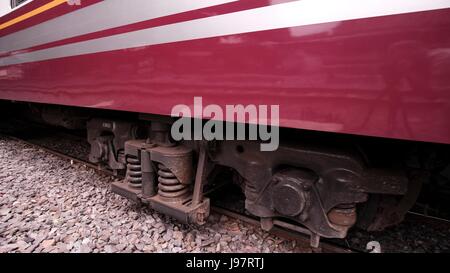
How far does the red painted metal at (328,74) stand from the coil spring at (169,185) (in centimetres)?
61

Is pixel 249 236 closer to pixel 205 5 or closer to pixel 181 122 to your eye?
pixel 181 122

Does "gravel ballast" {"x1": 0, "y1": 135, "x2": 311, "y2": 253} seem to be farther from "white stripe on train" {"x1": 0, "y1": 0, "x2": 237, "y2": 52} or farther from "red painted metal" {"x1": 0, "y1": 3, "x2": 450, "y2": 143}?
"white stripe on train" {"x1": 0, "y1": 0, "x2": 237, "y2": 52}

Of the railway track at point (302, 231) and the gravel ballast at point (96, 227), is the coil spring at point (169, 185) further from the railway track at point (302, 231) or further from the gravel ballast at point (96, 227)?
the railway track at point (302, 231)

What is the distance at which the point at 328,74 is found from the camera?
1204 millimetres

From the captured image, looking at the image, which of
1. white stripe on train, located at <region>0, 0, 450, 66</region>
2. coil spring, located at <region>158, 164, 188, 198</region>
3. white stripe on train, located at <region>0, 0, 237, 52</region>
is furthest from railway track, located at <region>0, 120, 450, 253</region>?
white stripe on train, located at <region>0, 0, 237, 52</region>

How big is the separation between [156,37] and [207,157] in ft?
3.13

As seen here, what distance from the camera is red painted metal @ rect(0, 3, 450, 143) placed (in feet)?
3.30

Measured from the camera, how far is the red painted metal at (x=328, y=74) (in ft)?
3.30

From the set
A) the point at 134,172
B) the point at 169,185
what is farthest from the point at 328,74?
the point at 134,172

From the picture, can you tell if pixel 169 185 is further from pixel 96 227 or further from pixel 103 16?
pixel 103 16

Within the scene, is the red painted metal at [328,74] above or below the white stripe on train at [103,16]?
below

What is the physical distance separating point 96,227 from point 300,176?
182 cm

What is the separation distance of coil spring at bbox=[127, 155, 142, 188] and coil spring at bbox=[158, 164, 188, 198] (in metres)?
0.33

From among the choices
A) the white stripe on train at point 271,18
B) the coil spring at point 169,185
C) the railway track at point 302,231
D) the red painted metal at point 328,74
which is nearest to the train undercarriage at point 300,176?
the coil spring at point 169,185
